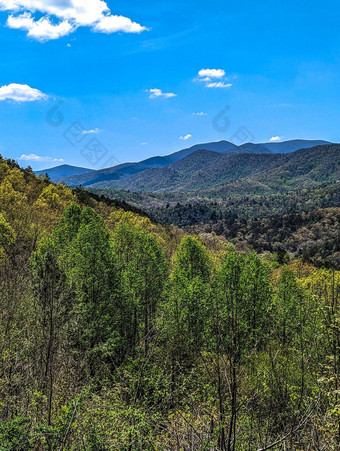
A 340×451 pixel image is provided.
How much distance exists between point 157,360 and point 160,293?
10.5 meters

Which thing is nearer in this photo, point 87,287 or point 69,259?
point 87,287

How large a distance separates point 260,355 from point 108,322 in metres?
11.9

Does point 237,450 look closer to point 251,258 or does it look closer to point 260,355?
point 260,355

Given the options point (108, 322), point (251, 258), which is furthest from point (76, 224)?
point (251, 258)

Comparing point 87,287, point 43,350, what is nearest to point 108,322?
point 87,287

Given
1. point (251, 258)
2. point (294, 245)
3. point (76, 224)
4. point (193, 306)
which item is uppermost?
point (76, 224)

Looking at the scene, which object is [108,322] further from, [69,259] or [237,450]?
[237,450]

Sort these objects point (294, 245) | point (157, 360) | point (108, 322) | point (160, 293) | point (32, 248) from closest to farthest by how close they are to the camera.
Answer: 1. point (157, 360)
2. point (108, 322)
3. point (160, 293)
4. point (32, 248)
5. point (294, 245)

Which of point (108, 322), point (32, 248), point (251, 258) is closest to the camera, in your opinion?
point (108, 322)

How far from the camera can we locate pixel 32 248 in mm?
36344

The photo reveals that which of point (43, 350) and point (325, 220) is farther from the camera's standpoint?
point (325, 220)

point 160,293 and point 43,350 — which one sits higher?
point 43,350

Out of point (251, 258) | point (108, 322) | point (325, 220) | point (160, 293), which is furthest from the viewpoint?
point (325, 220)

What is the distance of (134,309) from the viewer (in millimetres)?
25750
